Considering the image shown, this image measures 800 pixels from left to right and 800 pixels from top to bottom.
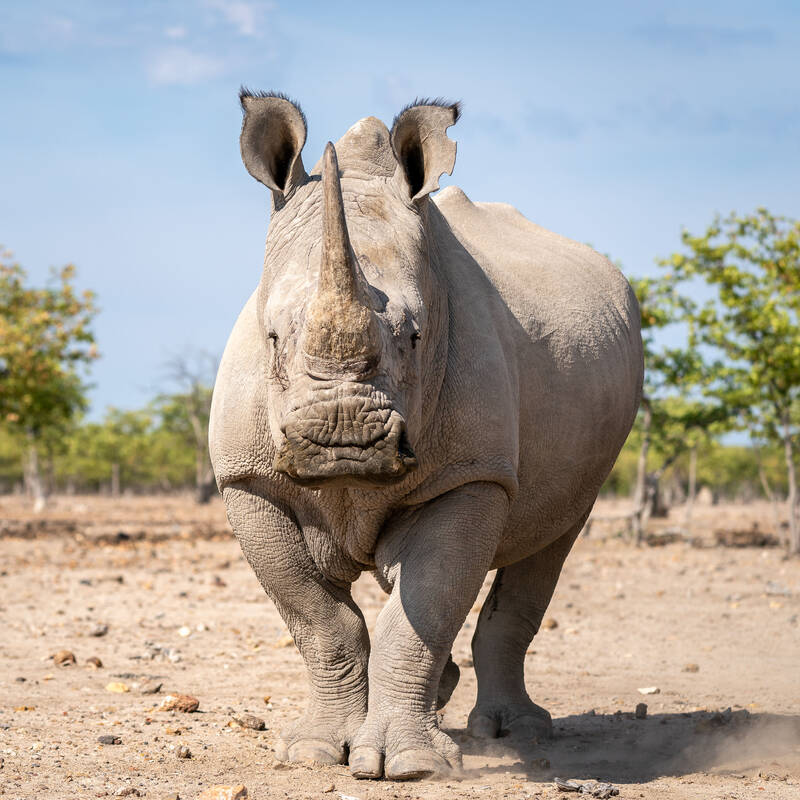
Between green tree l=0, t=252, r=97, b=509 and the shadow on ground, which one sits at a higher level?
green tree l=0, t=252, r=97, b=509

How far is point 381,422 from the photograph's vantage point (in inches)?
141

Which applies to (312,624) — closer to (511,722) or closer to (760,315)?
(511,722)

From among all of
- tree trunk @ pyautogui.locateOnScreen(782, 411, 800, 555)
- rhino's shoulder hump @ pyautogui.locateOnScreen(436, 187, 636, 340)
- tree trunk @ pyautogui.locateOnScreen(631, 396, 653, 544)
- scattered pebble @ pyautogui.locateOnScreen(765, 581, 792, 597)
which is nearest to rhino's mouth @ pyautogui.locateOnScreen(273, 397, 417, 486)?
rhino's shoulder hump @ pyautogui.locateOnScreen(436, 187, 636, 340)

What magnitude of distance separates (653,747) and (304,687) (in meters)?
2.22

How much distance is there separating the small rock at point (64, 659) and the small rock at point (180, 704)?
1676 mm

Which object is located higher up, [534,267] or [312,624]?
[534,267]

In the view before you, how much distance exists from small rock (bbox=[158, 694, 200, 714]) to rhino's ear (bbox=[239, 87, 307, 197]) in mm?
2911

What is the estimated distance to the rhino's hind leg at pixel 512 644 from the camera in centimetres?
576

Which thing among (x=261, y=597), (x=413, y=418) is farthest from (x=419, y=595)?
(x=261, y=597)

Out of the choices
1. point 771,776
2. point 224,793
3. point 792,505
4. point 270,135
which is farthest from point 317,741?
point 792,505

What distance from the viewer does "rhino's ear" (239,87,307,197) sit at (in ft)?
14.4

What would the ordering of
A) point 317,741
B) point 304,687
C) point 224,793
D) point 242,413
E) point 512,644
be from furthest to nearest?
point 304,687, point 512,644, point 317,741, point 242,413, point 224,793

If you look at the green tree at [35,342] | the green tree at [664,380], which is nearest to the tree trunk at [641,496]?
the green tree at [664,380]

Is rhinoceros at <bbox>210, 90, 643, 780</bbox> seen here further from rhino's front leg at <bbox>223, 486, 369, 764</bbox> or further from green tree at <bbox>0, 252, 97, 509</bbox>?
green tree at <bbox>0, 252, 97, 509</bbox>
